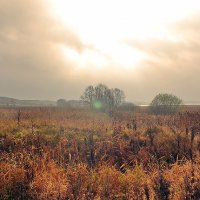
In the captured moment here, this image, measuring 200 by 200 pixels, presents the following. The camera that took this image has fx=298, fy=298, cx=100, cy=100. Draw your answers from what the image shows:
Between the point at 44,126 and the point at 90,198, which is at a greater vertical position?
the point at 44,126

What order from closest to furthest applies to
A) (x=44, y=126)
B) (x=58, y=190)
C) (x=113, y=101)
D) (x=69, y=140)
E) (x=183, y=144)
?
1. (x=58, y=190)
2. (x=183, y=144)
3. (x=69, y=140)
4. (x=44, y=126)
5. (x=113, y=101)

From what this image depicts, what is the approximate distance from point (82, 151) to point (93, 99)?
2239 inches

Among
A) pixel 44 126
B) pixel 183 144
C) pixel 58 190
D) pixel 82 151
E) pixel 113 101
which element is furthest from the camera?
pixel 113 101

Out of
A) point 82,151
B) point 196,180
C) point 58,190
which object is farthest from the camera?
point 82,151

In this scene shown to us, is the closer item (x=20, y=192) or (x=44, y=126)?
(x=20, y=192)

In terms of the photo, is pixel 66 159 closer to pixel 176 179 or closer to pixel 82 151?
pixel 82 151

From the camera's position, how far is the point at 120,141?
45.7ft

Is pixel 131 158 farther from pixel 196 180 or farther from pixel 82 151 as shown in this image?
pixel 196 180

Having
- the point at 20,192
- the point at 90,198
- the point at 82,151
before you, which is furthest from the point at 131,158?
the point at 20,192

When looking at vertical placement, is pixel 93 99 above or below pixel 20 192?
above

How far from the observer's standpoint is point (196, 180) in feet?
26.8

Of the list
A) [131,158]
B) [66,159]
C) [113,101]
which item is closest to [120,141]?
[131,158]

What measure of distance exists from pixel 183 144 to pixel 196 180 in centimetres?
551

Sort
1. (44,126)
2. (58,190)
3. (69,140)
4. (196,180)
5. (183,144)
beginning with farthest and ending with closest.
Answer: (44,126) < (69,140) < (183,144) < (196,180) < (58,190)
